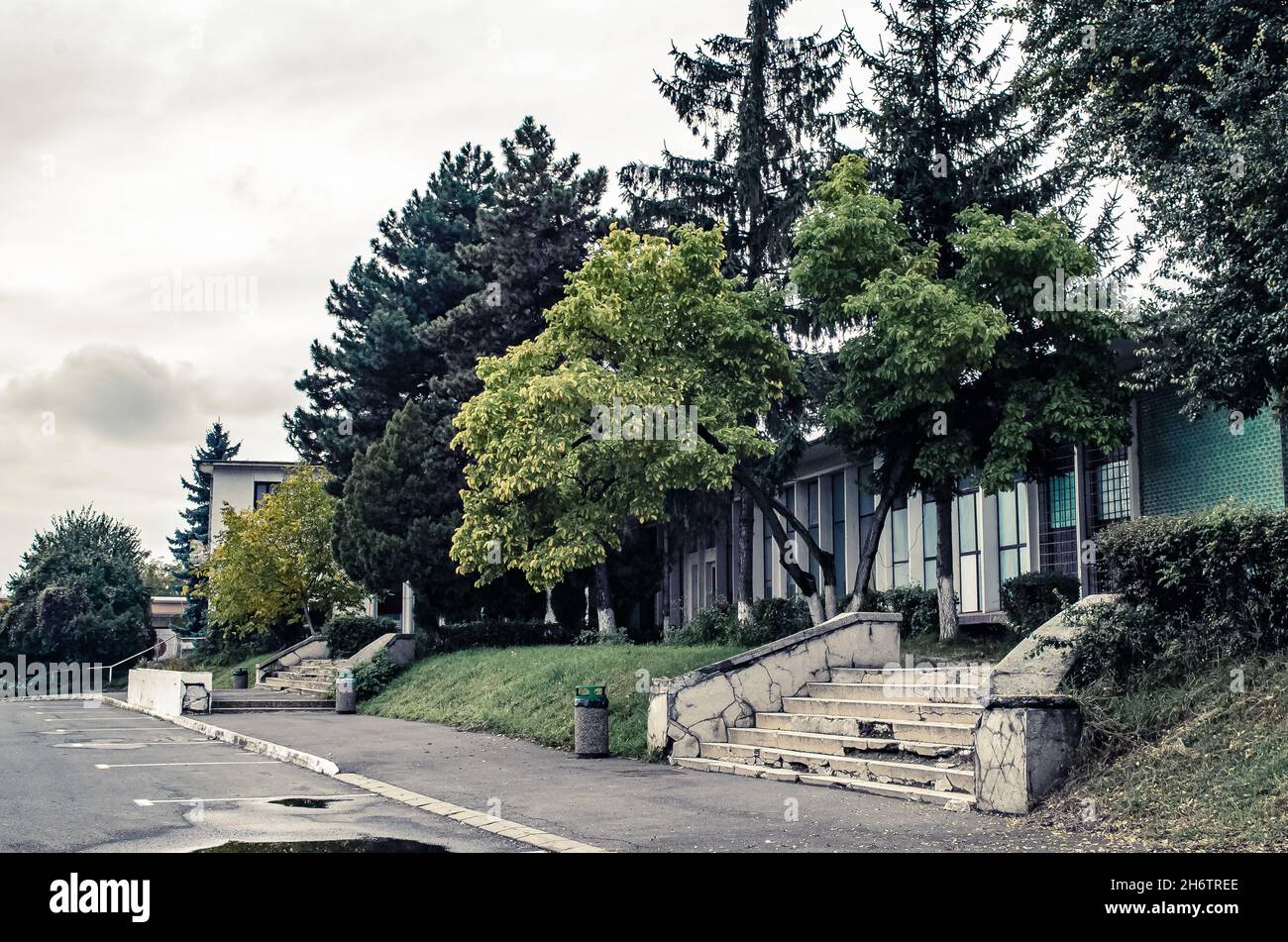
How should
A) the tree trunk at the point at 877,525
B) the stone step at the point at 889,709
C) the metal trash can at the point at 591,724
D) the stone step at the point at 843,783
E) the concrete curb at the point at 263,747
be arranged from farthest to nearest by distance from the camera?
the tree trunk at the point at 877,525, the metal trash can at the point at 591,724, the concrete curb at the point at 263,747, the stone step at the point at 889,709, the stone step at the point at 843,783

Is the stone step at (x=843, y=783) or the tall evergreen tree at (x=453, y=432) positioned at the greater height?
the tall evergreen tree at (x=453, y=432)

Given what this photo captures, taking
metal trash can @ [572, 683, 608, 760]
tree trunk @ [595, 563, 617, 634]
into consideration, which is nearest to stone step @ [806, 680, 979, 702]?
metal trash can @ [572, 683, 608, 760]

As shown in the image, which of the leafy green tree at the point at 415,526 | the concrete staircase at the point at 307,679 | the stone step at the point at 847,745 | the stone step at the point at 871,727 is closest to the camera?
the stone step at the point at 847,745

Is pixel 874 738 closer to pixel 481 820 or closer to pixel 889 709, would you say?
pixel 889 709

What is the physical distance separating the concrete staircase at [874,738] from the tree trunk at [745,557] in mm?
9986

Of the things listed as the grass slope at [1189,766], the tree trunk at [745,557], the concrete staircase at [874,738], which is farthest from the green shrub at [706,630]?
the grass slope at [1189,766]

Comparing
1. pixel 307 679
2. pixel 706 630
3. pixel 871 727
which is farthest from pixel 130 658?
pixel 871 727

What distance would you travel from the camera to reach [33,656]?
5256cm

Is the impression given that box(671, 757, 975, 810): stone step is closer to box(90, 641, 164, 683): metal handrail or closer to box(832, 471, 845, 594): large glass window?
box(832, 471, 845, 594): large glass window

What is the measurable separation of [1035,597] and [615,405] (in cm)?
710

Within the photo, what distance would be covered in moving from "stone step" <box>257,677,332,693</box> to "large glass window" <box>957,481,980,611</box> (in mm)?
15480

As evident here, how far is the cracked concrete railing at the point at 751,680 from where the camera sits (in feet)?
51.0

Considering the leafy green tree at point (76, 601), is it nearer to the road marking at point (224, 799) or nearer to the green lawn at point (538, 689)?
the green lawn at point (538, 689)
